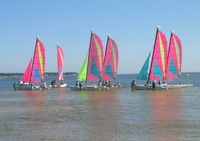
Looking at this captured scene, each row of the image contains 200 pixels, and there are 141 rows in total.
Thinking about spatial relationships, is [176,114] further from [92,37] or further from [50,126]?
[92,37]

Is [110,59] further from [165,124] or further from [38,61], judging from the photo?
[165,124]

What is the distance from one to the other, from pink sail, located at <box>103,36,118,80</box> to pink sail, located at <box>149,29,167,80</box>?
229 inches

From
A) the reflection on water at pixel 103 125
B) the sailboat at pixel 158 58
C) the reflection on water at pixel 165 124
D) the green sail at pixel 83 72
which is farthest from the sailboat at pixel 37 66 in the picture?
the reflection on water at pixel 165 124

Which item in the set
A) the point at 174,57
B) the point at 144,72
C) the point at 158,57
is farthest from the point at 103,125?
the point at 174,57

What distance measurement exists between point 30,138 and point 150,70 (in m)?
40.7

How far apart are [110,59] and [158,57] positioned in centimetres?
726

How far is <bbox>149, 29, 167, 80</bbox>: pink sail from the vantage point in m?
56.2

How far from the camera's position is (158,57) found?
56375 mm

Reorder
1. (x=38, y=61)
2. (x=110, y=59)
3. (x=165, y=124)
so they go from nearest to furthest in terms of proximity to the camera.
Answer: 1. (x=165, y=124)
2. (x=110, y=59)
3. (x=38, y=61)

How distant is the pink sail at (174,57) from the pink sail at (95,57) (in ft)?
34.3

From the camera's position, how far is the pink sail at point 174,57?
58.7 m

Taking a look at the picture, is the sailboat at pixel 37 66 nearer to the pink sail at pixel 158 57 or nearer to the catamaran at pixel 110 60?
the catamaran at pixel 110 60

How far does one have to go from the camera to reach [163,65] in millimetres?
57125

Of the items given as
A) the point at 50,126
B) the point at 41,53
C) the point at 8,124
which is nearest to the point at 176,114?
the point at 50,126
